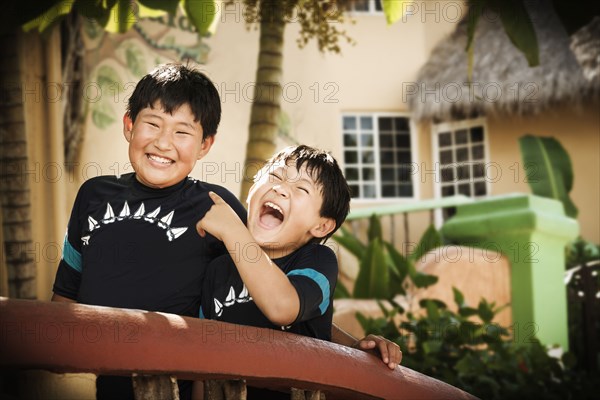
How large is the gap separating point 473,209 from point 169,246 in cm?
627

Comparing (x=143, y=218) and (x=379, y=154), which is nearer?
(x=143, y=218)

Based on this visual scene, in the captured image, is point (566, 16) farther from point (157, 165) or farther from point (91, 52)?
point (91, 52)

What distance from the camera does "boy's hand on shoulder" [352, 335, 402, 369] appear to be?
169 centimetres

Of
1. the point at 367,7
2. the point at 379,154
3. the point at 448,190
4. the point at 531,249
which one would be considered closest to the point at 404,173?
the point at 379,154

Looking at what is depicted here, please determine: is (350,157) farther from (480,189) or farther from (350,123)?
(480,189)

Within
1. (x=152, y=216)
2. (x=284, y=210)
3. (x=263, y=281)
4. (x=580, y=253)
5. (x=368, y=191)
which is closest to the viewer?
(x=263, y=281)

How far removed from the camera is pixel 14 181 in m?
3.66

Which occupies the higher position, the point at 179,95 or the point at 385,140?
the point at 385,140

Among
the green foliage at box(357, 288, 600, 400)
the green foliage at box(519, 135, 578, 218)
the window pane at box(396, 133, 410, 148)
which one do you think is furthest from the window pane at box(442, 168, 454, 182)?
the green foliage at box(357, 288, 600, 400)

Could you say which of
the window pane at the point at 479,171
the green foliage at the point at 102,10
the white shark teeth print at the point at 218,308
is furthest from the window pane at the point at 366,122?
the white shark teeth print at the point at 218,308

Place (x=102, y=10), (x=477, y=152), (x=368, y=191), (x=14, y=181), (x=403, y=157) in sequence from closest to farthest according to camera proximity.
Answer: (x=102, y=10)
(x=14, y=181)
(x=477, y=152)
(x=368, y=191)
(x=403, y=157)

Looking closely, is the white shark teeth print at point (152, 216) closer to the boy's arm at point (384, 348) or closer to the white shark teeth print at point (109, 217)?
the white shark teeth print at point (109, 217)

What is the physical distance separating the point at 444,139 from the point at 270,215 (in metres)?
11.4

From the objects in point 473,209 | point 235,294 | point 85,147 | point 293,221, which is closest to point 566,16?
point 293,221
